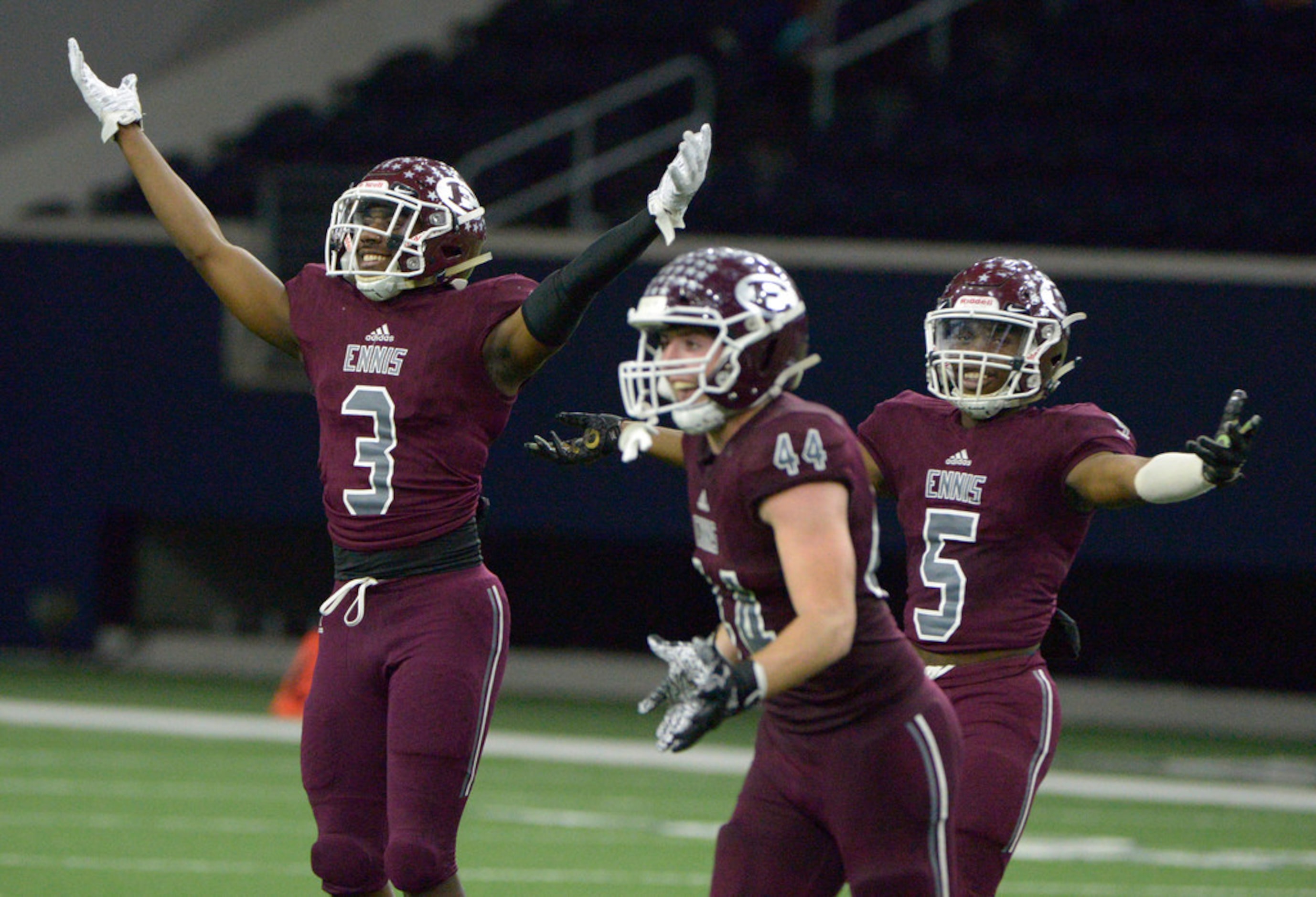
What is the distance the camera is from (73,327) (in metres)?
12.1

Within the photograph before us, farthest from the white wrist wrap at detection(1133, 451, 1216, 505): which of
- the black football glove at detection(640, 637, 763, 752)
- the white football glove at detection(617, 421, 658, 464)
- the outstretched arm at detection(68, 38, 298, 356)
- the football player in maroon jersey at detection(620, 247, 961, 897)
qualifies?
the outstretched arm at detection(68, 38, 298, 356)

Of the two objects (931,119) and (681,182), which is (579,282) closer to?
(681,182)

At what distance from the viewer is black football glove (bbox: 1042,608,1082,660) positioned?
4.32 m

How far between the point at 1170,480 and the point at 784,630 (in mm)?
1067

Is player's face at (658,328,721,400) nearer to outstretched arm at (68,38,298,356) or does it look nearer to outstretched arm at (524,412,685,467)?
outstretched arm at (524,412,685,467)

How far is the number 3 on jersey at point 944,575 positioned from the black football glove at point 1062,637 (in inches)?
10.1

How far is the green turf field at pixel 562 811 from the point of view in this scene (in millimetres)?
6273

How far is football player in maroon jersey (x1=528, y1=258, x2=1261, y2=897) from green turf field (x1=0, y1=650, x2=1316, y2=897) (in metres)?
2.29

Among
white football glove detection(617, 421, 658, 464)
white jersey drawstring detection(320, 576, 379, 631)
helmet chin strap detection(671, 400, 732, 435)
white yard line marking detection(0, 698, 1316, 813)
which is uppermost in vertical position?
helmet chin strap detection(671, 400, 732, 435)

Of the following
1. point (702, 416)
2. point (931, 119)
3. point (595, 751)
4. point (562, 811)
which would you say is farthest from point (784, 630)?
point (931, 119)

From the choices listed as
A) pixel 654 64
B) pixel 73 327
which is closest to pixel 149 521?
pixel 73 327

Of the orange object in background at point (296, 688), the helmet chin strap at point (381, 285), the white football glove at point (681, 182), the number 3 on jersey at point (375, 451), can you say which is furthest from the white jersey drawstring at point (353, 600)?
the orange object in background at point (296, 688)

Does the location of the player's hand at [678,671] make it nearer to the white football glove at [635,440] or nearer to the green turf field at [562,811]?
the white football glove at [635,440]

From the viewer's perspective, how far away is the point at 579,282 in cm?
399
